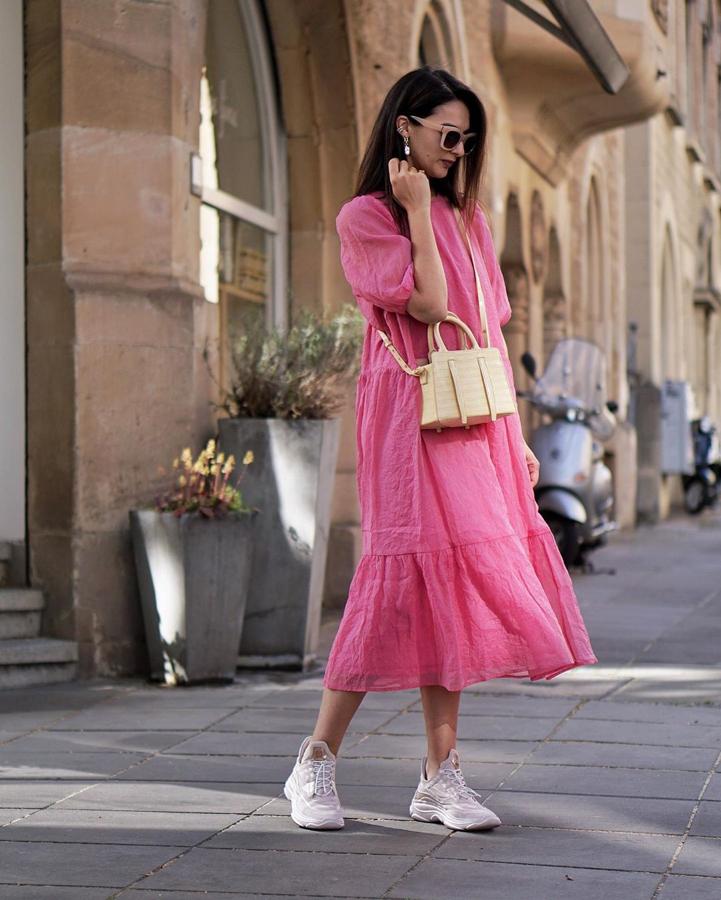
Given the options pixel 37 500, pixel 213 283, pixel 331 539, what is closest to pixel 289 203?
pixel 213 283

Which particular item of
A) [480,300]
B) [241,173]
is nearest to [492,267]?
[480,300]

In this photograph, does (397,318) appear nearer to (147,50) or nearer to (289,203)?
(147,50)

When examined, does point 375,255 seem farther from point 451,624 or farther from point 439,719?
point 439,719

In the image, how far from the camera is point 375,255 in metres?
4.24

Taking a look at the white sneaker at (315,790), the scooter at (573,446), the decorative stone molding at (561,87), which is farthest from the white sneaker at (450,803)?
the decorative stone molding at (561,87)

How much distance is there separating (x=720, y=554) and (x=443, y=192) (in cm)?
1122

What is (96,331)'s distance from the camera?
23.5 feet

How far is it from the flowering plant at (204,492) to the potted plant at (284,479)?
0.26 m

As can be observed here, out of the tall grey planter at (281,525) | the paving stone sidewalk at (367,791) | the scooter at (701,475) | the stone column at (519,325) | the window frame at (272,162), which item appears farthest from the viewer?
the scooter at (701,475)

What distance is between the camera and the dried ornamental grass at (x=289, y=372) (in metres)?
7.53

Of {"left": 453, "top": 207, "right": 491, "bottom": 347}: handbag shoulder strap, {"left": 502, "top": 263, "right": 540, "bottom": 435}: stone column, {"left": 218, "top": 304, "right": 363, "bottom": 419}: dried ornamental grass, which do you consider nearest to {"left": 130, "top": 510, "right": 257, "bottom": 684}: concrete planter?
{"left": 218, "top": 304, "right": 363, "bottom": 419}: dried ornamental grass

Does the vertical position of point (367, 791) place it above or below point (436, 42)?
below

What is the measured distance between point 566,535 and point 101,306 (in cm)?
601

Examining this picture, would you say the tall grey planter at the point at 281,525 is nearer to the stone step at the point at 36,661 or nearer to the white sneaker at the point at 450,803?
the stone step at the point at 36,661
